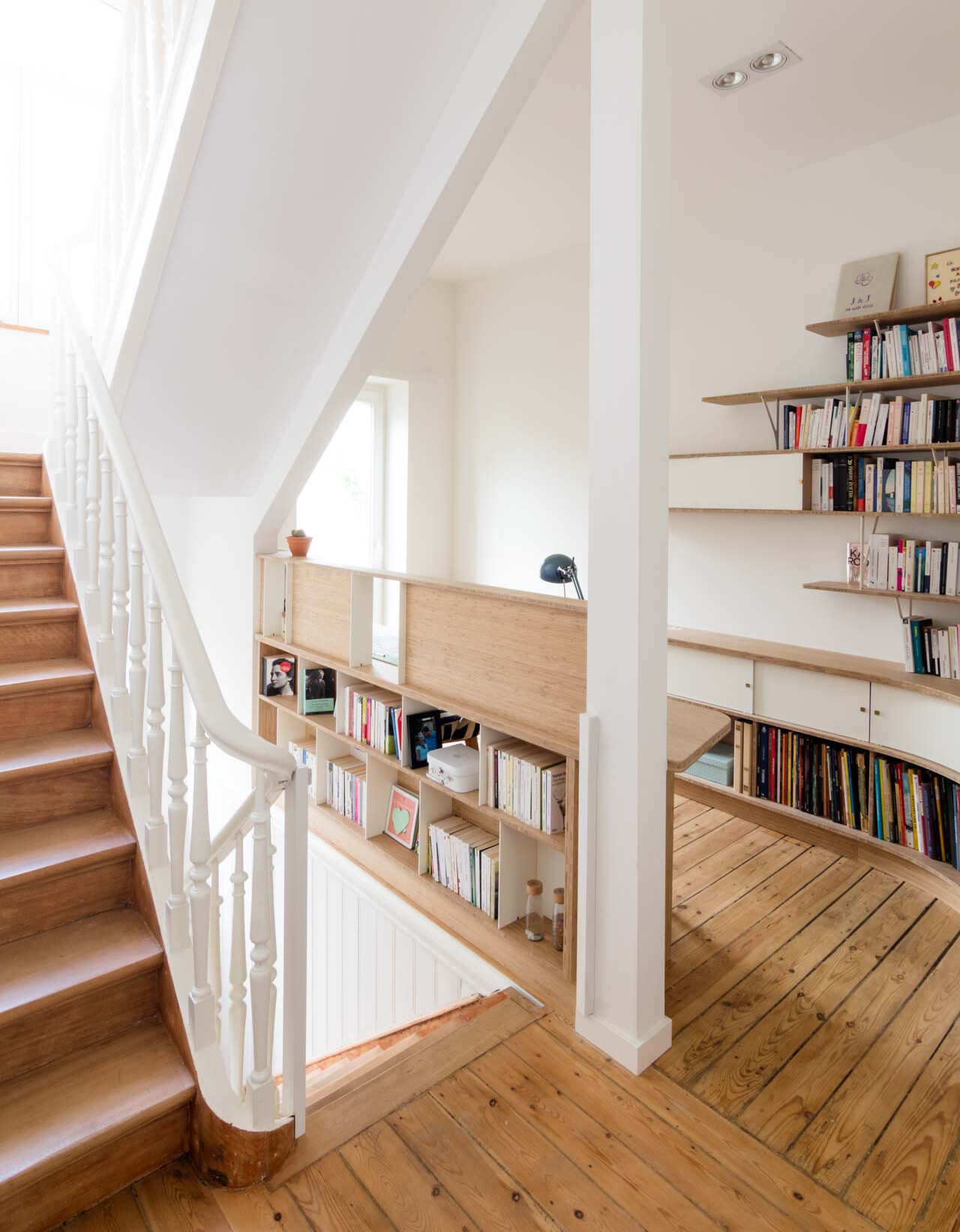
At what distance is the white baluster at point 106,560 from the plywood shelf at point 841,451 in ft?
8.70

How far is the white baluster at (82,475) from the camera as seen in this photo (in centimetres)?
228

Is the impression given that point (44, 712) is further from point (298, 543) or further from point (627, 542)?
point (627, 542)

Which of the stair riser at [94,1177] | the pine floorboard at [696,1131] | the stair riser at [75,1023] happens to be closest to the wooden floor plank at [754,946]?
the pine floorboard at [696,1131]

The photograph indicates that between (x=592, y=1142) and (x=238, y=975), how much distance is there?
2.84 feet

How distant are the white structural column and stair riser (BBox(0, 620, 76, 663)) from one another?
1.69 metres

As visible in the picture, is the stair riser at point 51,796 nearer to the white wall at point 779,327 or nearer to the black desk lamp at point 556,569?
the black desk lamp at point 556,569

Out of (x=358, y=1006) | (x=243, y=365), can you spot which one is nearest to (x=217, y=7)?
(x=243, y=365)

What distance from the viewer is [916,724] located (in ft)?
9.37

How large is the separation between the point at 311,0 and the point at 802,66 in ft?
Answer: 5.72

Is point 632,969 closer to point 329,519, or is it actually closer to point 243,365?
point 243,365

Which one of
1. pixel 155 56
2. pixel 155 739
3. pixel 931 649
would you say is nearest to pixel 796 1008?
pixel 931 649

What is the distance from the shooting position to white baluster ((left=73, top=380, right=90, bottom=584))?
2.28 m

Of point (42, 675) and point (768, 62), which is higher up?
point (768, 62)

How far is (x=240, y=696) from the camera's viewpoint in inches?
161
